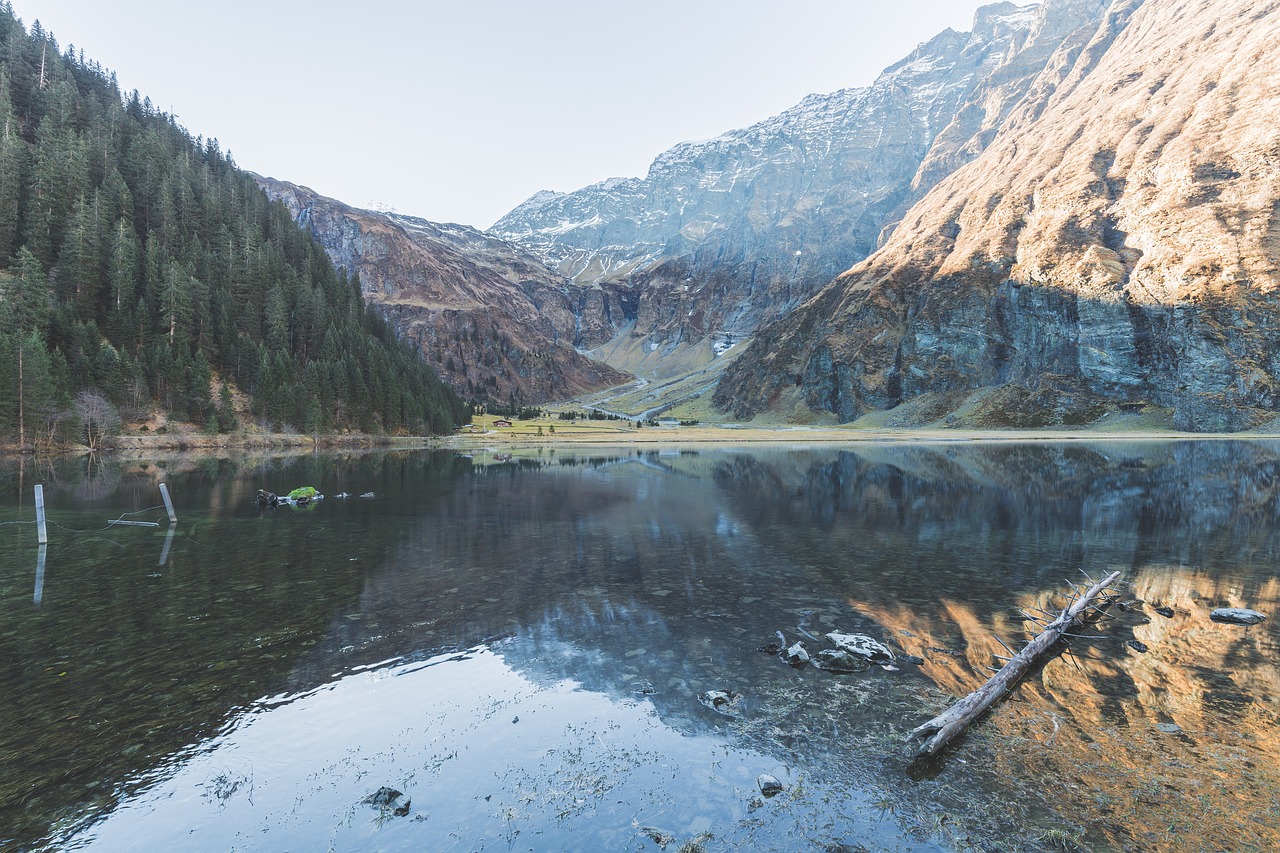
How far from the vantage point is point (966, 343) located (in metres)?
192

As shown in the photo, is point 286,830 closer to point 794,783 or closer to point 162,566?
point 794,783

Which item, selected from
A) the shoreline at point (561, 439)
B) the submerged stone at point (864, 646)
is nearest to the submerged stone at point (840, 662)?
the submerged stone at point (864, 646)

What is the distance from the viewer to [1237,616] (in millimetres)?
18797

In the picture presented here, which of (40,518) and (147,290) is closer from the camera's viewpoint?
(40,518)

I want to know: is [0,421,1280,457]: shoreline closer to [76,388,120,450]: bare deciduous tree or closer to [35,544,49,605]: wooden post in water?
[76,388,120,450]: bare deciduous tree

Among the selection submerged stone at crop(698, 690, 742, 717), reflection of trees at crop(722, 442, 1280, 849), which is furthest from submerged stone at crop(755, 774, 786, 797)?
reflection of trees at crop(722, 442, 1280, 849)

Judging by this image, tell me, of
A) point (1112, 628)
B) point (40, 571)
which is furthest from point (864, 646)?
point (40, 571)

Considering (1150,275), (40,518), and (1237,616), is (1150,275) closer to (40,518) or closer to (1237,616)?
(1237,616)

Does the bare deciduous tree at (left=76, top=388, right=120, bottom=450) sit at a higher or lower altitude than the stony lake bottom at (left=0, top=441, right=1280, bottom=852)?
higher

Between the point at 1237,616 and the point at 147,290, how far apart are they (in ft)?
479

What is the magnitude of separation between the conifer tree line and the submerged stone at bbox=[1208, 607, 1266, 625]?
11139cm

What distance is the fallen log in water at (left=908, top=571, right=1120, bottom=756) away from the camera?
11570 millimetres

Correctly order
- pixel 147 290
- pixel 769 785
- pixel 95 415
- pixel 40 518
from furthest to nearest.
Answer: pixel 147 290, pixel 95 415, pixel 40 518, pixel 769 785

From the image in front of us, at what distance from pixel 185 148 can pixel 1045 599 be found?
213469 mm
